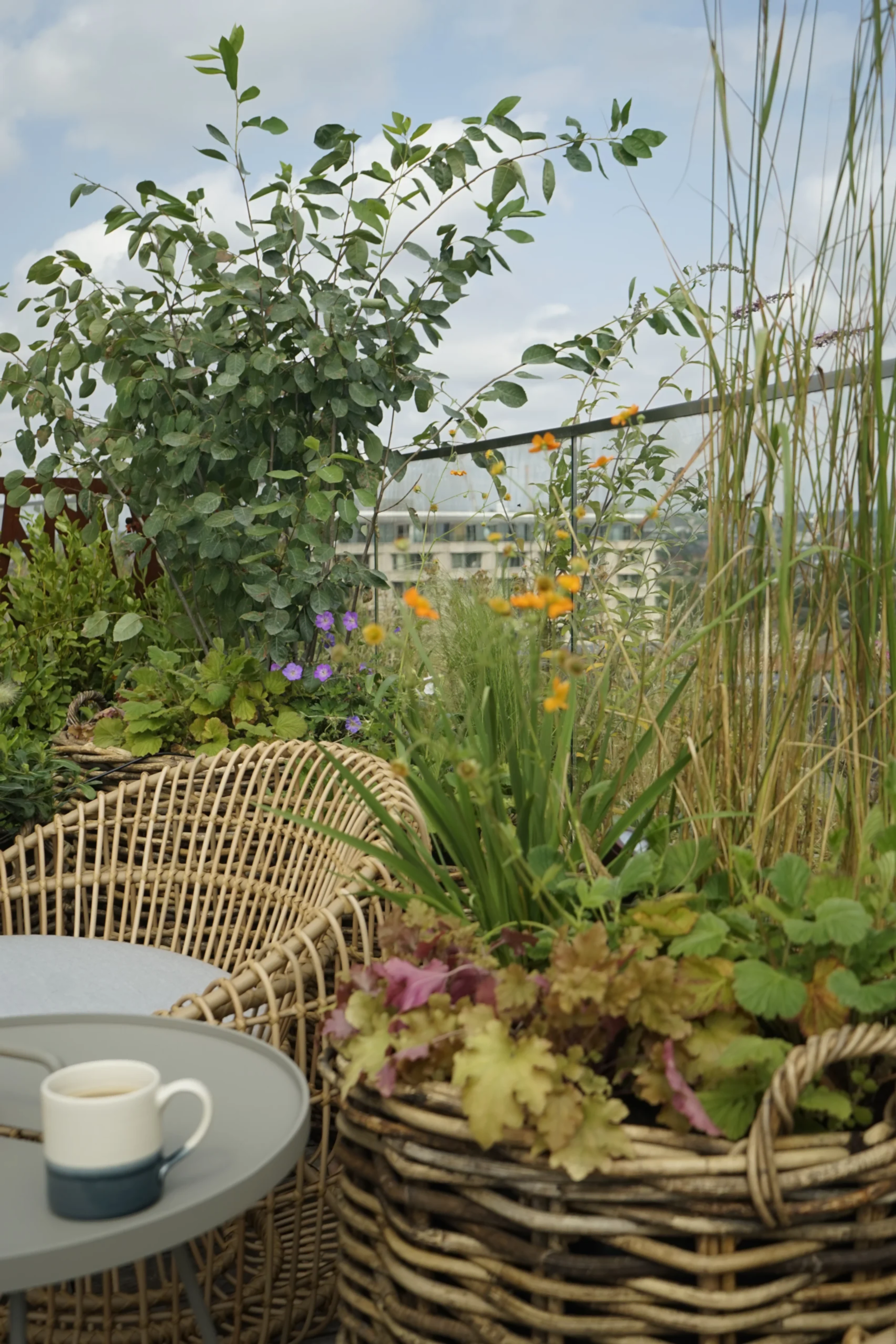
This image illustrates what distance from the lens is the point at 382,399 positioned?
3.11 m

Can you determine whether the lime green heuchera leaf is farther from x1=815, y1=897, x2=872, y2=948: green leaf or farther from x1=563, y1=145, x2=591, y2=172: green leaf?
x1=563, y1=145, x2=591, y2=172: green leaf

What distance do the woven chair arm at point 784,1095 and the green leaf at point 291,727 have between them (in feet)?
7.37

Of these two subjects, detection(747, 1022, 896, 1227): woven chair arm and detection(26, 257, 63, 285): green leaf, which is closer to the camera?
detection(747, 1022, 896, 1227): woven chair arm

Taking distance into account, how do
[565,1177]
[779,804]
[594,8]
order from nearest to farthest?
[565,1177] < [779,804] < [594,8]

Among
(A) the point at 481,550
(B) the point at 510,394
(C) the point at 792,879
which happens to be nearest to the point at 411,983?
(C) the point at 792,879

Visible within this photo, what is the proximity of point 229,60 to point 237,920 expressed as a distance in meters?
2.14

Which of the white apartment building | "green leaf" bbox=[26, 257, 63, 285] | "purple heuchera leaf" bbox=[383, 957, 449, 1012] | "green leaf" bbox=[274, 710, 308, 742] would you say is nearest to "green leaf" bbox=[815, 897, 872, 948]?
"purple heuchera leaf" bbox=[383, 957, 449, 1012]

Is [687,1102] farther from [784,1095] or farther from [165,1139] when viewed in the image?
[165,1139]

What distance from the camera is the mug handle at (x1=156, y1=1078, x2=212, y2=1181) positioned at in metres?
0.80

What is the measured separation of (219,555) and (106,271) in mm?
1012

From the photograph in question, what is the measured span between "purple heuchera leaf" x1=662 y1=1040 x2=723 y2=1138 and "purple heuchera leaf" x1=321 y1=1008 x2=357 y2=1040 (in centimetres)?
28

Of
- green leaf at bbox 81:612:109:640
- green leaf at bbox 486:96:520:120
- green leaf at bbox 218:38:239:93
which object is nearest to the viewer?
green leaf at bbox 218:38:239:93

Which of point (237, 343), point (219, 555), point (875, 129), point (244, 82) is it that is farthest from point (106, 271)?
point (875, 129)

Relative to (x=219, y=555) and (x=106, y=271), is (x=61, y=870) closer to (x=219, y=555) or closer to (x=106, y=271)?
(x=219, y=555)
